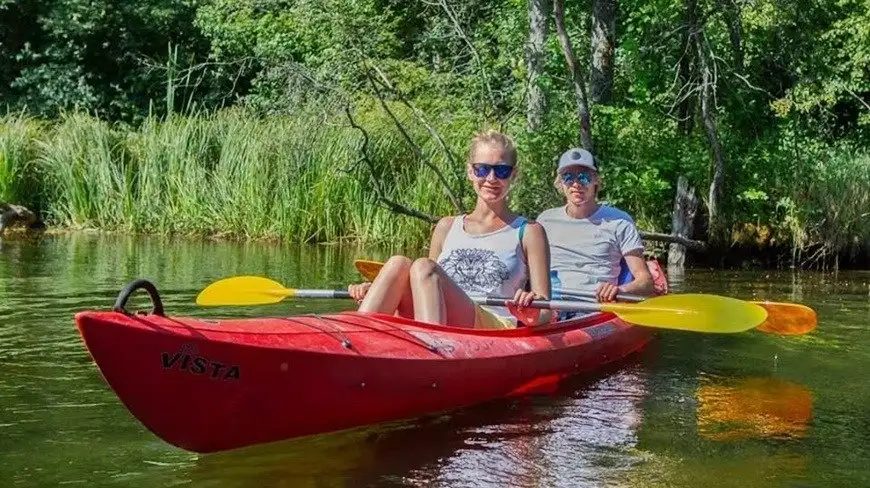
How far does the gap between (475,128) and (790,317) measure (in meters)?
7.35

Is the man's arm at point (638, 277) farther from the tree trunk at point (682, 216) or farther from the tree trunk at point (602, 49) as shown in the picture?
the tree trunk at point (602, 49)

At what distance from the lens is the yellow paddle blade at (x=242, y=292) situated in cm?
660

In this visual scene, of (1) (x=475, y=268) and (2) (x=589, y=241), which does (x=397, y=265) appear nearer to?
(1) (x=475, y=268)

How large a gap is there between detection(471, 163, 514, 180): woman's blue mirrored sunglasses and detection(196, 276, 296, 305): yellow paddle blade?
1274 mm

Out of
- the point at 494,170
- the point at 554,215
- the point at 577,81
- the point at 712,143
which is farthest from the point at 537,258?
the point at 712,143

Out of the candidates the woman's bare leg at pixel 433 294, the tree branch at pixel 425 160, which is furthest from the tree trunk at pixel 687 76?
the woman's bare leg at pixel 433 294

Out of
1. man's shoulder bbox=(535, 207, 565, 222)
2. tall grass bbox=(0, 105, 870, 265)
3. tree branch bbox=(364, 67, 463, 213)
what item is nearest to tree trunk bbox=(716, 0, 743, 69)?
tall grass bbox=(0, 105, 870, 265)

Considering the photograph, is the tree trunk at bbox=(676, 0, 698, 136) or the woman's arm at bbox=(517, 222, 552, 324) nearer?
the woman's arm at bbox=(517, 222, 552, 324)

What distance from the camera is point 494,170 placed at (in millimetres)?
5863

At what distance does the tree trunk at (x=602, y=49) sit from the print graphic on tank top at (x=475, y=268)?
799 centimetres

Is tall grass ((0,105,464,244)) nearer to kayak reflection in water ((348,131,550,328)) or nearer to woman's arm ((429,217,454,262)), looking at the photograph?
woman's arm ((429,217,454,262))

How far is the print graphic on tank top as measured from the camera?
6070 millimetres

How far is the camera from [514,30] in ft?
50.2

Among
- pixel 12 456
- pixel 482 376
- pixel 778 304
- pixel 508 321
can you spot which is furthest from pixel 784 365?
pixel 12 456
